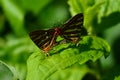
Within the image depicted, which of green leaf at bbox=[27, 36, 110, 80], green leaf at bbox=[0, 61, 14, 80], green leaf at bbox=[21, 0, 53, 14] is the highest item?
green leaf at bbox=[21, 0, 53, 14]

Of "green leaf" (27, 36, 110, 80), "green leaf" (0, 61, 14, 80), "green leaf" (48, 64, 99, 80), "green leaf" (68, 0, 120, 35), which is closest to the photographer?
"green leaf" (27, 36, 110, 80)

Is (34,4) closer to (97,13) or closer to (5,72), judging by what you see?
(97,13)

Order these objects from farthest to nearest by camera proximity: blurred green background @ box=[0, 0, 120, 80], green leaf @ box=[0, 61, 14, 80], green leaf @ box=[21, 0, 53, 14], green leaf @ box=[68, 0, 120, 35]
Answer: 1. green leaf @ box=[21, 0, 53, 14]
2. blurred green background @ box=[0, 0, 120, 80]
3. green leaf @ box=[68, 0, 120, 35]
4. green leaf @ box=[0, 61, 14, 80]

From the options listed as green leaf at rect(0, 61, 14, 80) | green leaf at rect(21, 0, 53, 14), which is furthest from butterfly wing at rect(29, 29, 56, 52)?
green leaf at rect(21, 0, 53, 14)

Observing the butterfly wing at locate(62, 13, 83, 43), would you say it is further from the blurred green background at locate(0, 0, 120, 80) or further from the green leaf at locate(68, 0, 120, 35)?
the blurred green background at locate(0, 0, 120, 80)

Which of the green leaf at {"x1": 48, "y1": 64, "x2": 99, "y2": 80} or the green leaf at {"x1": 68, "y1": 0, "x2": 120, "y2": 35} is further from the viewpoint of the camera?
the green leaf at {"x1": 48, "y1": 64, "x2": 99, "y2": 80}

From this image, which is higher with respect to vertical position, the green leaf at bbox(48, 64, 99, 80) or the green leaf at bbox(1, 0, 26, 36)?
the green leaf at bbox(1, 0, 26, 36)

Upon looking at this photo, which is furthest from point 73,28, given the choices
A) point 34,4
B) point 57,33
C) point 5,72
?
point 34,4

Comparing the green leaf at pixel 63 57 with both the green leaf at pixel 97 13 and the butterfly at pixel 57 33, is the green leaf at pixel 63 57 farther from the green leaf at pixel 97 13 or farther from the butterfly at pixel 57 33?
the green leaf at pixel 97 13
